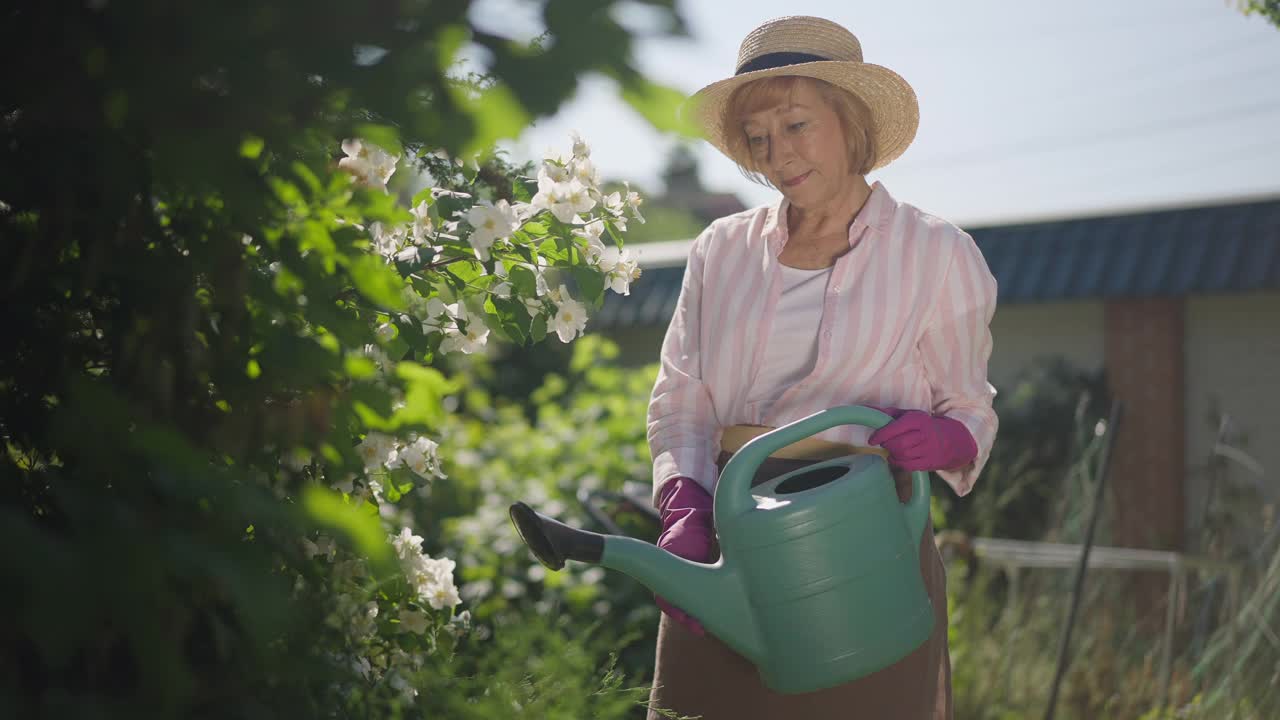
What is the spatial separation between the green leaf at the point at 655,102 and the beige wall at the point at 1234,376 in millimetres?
7583

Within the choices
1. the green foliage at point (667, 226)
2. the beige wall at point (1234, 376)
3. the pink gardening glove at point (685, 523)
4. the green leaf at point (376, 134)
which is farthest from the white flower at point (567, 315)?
the green foliage at point (667, 226)

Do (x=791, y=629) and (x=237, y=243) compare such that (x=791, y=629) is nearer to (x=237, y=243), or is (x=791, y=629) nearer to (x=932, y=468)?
(x=932, y=468)

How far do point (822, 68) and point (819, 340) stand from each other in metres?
0.46

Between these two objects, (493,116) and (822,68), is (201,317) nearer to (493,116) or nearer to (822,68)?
(493,116)

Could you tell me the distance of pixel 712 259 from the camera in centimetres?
197

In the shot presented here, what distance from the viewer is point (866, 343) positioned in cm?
176

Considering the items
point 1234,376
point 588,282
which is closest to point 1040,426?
point 1234,376

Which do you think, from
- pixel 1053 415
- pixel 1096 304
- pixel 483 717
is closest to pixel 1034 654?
pixel 483 717

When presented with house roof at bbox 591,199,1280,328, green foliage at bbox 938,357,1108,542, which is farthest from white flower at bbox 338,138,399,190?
house roof at bbox 591,199,1280,328

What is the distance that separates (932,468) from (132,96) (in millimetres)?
Result: 1300

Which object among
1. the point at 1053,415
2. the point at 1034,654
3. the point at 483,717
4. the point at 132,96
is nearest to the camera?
the point at 132,96

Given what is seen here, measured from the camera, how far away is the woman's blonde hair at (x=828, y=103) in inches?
73.5

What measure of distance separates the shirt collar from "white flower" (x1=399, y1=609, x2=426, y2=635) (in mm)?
873

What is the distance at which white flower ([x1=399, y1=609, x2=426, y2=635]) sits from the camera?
1491 millimetres
